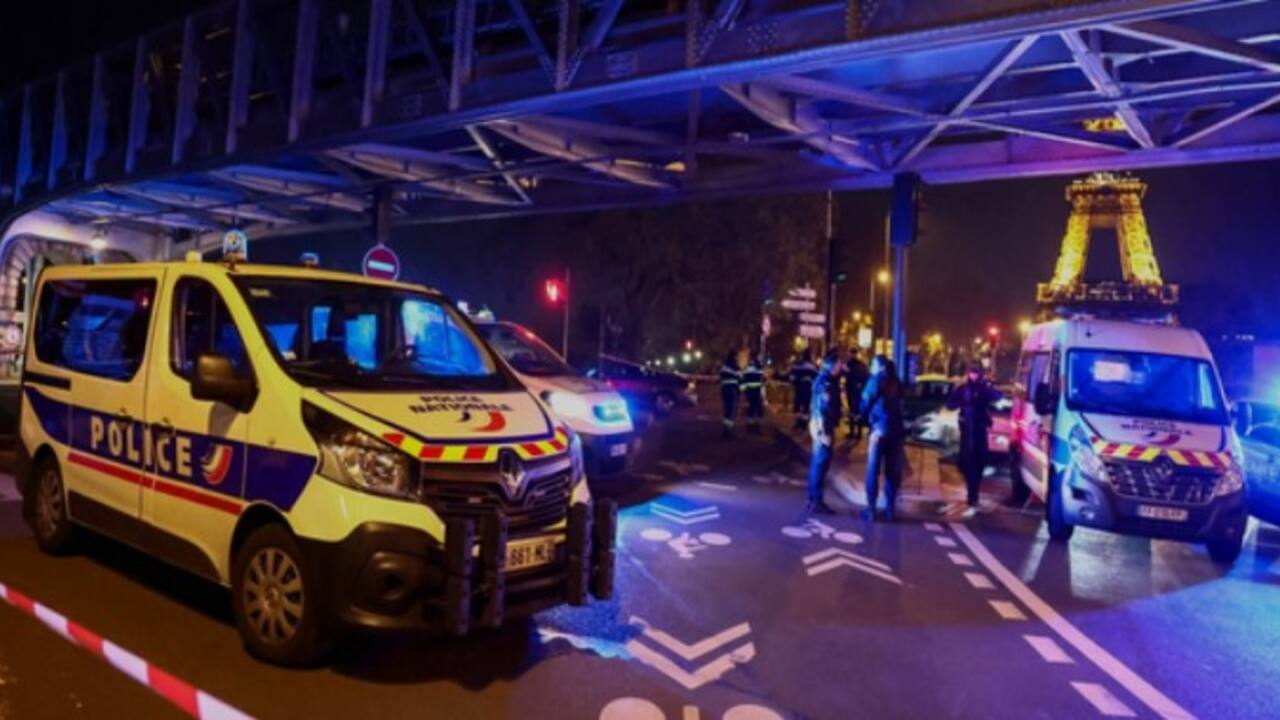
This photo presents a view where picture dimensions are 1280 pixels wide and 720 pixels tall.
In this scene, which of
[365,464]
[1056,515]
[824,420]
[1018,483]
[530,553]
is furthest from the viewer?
[1018,483]

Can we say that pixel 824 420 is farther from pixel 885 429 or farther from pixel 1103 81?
pixel 1103 81

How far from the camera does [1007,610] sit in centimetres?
649

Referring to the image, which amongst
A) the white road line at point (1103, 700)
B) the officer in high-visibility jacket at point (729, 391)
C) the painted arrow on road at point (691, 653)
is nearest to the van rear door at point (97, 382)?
the painted arrow on road at point (691, 653)

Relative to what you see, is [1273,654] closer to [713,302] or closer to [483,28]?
[483,28]

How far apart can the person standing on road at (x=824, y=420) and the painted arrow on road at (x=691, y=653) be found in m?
4.43

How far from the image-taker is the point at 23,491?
6789 millimetres

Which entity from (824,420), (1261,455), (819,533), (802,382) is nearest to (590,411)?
(824,420)

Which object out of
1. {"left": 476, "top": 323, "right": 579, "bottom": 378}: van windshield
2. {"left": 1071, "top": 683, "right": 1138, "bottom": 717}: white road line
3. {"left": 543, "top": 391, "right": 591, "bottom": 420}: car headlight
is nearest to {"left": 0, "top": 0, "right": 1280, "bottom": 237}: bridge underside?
{"left": 476, "top": 323, "right": 579, "bottom": 378}: van windshield

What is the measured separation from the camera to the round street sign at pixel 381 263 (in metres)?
13.3

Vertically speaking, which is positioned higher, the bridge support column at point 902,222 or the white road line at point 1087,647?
the bridge support column at point 902,222

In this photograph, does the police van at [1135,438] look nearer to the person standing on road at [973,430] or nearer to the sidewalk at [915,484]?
the person standing on road at [973,430]

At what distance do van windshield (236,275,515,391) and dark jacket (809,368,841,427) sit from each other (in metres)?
4.98

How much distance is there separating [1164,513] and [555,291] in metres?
11.6

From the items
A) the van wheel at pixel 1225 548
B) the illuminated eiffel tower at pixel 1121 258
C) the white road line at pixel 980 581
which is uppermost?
the illuminated eiffel tower at pixel 1121 258
